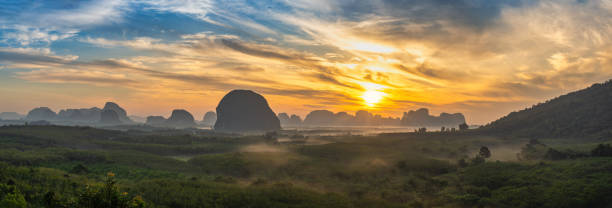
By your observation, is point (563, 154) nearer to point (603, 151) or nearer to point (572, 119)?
point (603, 151)

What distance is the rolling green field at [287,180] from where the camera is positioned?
3303cm

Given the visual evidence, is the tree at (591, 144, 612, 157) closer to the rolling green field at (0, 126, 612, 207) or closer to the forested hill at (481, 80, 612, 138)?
the rolling green field at (0, 126, 612, 207)

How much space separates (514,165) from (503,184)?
50.4 feet

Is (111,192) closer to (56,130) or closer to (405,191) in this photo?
(405,191)

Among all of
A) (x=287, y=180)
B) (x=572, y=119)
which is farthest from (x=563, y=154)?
(x=572, y=119)

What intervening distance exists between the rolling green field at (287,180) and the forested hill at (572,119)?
1907 inches

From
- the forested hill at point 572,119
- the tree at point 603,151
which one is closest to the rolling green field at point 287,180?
the tree at point 603,151

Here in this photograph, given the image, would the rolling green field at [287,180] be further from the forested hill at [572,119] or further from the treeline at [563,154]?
the forested hill at [572,119]

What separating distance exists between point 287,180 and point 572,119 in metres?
131

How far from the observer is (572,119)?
384 ft

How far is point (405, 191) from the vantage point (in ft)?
159

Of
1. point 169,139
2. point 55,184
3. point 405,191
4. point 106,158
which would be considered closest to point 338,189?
point 405,191

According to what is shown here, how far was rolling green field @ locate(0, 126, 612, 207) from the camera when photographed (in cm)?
3303

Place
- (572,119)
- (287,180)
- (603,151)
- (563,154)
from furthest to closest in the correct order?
(572,119) → (563,154) → (603,151) → (287,180)
